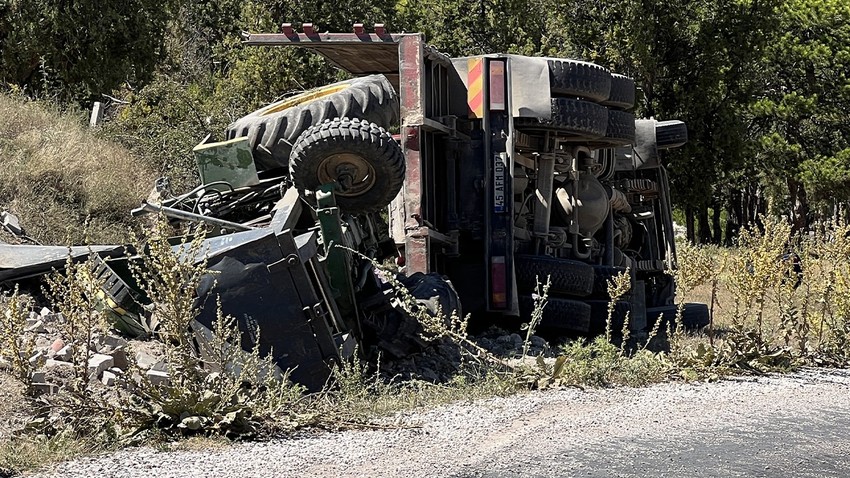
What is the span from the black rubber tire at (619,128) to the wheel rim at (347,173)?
3.16 meters

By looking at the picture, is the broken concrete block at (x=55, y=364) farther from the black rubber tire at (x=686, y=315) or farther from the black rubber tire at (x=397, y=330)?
the black rubber tire at (x=686, y=315)

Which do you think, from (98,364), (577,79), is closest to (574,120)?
(577,79)

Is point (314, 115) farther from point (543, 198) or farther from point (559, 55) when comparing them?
point (559, 55)

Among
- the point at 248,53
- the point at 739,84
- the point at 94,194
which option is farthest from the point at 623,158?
the point at 739,84

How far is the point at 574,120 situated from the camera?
1045cm

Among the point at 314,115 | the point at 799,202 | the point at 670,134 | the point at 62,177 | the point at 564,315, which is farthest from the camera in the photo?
the point at 799,202

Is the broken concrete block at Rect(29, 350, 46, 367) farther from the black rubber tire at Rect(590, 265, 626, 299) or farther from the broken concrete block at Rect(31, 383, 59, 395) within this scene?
the black rubber tire at Rect(590, 265, 626, 299)

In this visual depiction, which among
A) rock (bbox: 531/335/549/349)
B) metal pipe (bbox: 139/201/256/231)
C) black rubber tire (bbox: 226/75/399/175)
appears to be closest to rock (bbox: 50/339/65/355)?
metal pipe (bbox: 139/201/256/231)

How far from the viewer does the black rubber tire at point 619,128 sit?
1106 centimetres

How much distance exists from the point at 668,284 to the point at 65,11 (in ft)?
30.4

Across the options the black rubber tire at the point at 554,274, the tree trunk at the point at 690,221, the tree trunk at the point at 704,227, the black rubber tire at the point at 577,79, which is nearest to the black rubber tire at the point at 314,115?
the black rubber tire at the point at 577,79

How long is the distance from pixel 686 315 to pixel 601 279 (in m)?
1.99

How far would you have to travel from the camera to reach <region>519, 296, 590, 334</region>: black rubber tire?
33.7 feet

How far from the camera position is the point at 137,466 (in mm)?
5262
